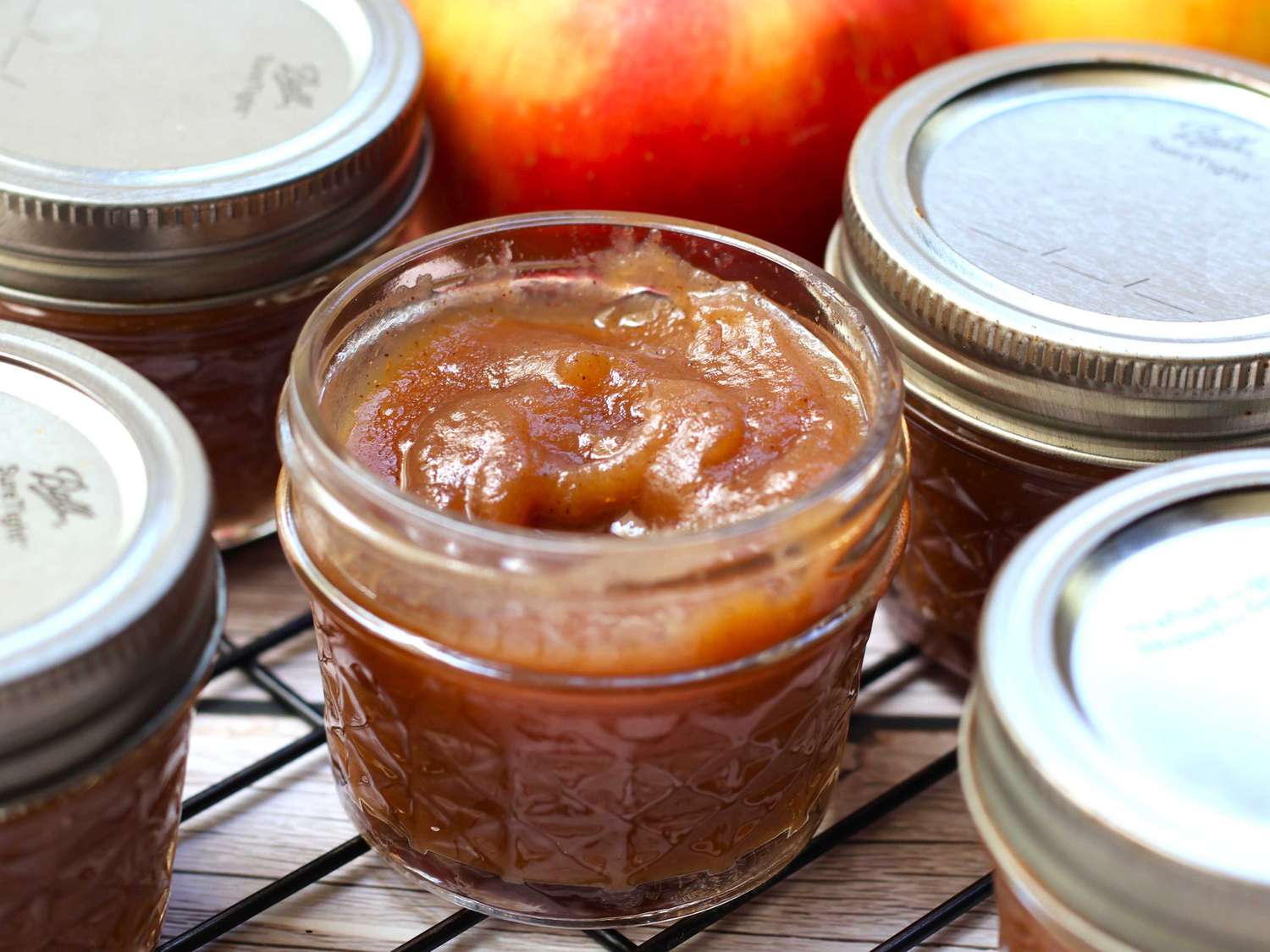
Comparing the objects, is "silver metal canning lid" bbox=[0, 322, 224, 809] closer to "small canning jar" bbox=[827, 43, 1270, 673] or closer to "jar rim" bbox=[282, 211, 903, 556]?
"jar rim" bbox=[282, 211, 903, 556]

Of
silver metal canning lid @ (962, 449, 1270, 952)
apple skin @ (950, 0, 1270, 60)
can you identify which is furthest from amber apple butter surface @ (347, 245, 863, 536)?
apple skin @ (950, 0, 1270, 60)

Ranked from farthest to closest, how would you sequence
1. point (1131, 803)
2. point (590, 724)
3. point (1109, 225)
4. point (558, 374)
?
point (1109, 225)
point (558, 374)
point (590, 724)
point (1131, 803)

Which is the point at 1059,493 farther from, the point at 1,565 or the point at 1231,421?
the point at 1,565

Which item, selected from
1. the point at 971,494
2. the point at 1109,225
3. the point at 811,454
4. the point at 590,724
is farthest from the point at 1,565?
the point at 1109,225

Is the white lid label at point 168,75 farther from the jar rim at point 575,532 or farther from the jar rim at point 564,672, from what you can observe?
the jar rim at point 564,672

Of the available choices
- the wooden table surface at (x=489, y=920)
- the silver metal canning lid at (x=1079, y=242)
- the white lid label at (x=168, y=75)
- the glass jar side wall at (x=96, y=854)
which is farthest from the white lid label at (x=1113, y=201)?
the glass jar side wall at (x=96, y=854)
